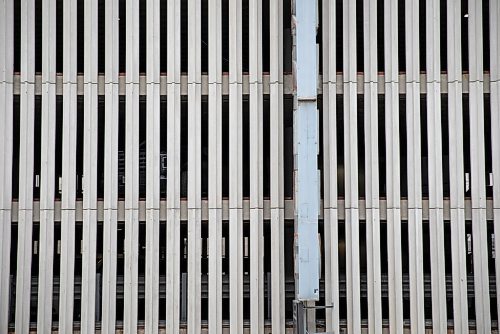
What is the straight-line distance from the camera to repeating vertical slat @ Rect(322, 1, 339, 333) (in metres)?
19.3

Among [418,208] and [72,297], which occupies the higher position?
[418,208]

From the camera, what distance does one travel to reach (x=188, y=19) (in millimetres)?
19828

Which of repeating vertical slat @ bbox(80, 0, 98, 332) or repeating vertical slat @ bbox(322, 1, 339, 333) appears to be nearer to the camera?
repeating vertical slat @ bbox(80, 0, 98, 332)

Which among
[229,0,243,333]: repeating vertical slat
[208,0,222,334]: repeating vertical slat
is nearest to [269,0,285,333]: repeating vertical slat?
[229,0,243,333]: repeating vertical slat

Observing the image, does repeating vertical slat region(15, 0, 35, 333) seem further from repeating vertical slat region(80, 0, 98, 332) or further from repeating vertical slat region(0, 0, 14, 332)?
repeating vertical slat region(80, 0, 98, 332)

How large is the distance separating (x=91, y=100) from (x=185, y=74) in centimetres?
267

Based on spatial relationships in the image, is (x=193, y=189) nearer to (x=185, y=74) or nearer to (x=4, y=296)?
(x=185, y=74)

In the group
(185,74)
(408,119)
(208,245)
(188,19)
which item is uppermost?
(188,19)

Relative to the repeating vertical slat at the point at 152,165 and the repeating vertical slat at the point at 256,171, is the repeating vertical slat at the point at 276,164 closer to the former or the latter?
the repeating vertical slat at the point at 256,171

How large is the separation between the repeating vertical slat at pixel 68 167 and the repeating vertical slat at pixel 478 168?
10808 millimetres

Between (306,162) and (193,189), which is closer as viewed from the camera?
(306,162)

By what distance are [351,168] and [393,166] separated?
3.84 ft

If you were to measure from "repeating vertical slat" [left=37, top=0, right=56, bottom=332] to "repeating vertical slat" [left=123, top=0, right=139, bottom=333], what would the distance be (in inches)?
78.3

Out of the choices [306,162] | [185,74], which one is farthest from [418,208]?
[306,162]
